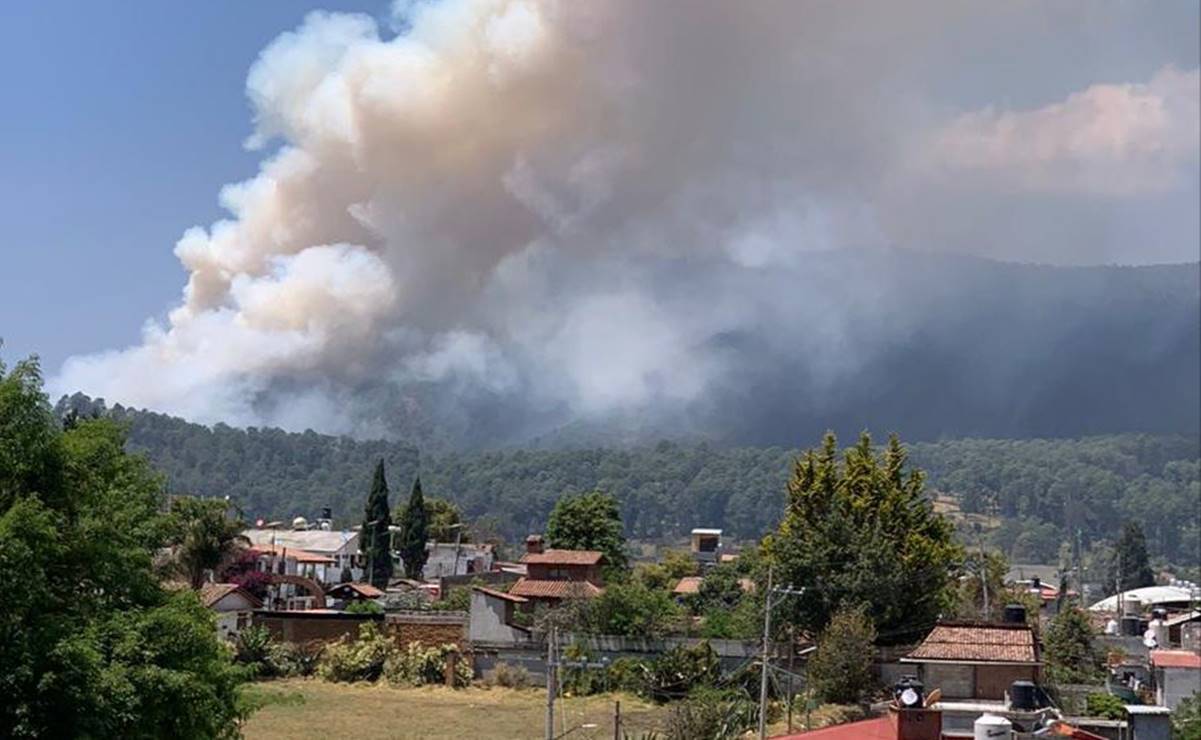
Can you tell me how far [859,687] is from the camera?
44.3 meters

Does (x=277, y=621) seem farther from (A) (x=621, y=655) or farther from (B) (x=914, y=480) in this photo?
(B) (x=914, y=480)

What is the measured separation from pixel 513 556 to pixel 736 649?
395 ft

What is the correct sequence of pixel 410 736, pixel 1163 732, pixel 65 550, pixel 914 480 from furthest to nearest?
pixel 914 480 → pixel 410 736 → pixel 1163 732 → pixel 65 550

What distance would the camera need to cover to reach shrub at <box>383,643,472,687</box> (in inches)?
2021

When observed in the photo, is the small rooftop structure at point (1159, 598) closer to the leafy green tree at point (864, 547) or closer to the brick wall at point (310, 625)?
the leafy green tree at point (864, 547)

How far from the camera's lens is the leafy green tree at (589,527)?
85375 mm

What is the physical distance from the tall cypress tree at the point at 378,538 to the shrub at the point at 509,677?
42.6m

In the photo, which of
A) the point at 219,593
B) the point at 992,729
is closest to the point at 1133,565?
the point at 219,593

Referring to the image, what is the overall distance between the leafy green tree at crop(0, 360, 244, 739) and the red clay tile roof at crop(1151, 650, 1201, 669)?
3131cm

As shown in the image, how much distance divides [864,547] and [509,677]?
12.3 meters

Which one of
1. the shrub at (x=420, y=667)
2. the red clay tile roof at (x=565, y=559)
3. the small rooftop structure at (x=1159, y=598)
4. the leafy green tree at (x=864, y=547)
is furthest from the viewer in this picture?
the small rooftop structure at (x=1159, y=598)

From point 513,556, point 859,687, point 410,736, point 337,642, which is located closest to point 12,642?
point 410,736

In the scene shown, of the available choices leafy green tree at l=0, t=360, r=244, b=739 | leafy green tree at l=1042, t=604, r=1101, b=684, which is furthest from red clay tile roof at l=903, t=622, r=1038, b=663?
leafy green tree at l=0, t=360, r=244, b=739

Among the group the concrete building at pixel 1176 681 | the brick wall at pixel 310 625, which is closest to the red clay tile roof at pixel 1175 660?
the concrete building at pixel 1176 681
